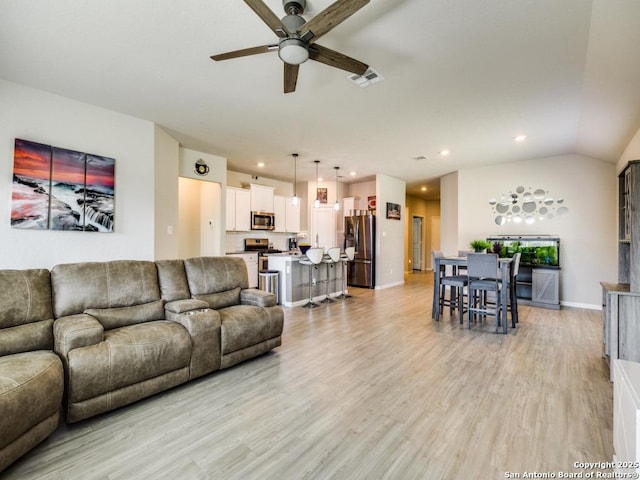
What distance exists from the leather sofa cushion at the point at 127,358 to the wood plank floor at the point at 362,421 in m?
0.24

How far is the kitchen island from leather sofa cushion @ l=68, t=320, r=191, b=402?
9.77 feet

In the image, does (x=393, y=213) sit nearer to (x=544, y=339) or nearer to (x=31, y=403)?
(x=544, y=339)

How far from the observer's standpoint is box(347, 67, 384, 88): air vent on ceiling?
9.26 ft

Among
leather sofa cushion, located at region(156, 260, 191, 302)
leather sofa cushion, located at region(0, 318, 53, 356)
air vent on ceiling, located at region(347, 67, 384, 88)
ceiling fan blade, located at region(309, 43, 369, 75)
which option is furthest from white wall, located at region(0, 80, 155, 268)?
ceiling fan blade, located at region(309, 43, 369, 75)

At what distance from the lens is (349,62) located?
226 centimetres

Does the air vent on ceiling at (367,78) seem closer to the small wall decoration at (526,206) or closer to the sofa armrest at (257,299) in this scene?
the sofa armrest at (257,299)

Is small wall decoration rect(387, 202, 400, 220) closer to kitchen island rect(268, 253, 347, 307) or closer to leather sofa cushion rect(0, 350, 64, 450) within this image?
kitchen island rect(268, 253, 347, 307)

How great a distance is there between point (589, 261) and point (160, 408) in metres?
6.88

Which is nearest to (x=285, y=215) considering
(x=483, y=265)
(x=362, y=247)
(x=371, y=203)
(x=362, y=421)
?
(x=362, y=247)

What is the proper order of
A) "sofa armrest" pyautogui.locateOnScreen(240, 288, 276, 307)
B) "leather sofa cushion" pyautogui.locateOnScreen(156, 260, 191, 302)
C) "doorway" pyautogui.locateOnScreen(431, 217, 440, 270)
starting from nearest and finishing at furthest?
1. "leather sofa cushion" pyautogui.locateOnScreen(156, 260, 191, 302)
2. "sofa armrest" pyautogui.locateOnScreen(240, 288, 276, 307)
3. "doorway" pyautogui.locateOnScreen(431, 217, 440, 270)

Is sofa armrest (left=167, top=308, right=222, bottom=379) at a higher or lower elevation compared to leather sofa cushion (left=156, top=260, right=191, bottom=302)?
lower

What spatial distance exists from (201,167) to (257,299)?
340cm

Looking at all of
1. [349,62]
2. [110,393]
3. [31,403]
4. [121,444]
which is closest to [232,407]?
[121,444]

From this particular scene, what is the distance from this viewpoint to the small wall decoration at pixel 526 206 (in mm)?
5727
